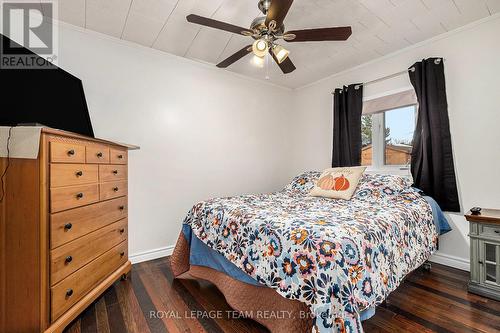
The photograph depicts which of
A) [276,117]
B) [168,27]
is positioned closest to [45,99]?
[168,27]

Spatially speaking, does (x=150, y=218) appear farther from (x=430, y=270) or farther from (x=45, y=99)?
(x=430, y=270)

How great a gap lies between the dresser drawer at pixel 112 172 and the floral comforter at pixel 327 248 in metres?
0.72

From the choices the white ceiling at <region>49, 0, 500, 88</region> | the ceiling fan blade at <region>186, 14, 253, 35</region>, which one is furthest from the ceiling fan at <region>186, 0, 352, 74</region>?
the white ceiling at <region>49, 0, 500, 88</region>

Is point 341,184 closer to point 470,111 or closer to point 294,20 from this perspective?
point 470,111

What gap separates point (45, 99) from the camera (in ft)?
5.69

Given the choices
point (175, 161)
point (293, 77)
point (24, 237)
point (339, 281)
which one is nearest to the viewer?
point (339, 281)

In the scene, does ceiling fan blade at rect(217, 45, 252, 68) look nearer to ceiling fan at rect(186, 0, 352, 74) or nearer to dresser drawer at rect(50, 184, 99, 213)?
ceiling fan at rect(186, 0, 352, 74)

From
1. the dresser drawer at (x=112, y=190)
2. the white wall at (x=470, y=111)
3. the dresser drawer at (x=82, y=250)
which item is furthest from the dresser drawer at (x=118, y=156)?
the white wall at (x=470, y=111)

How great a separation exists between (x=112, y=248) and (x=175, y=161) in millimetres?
1143

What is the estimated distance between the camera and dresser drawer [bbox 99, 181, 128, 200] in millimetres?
1765

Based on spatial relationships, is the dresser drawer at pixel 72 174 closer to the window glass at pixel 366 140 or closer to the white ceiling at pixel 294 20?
the white ceiling at pixel 294 20

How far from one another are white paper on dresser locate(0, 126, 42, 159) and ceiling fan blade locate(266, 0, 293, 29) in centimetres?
146

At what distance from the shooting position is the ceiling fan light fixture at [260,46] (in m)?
1.70

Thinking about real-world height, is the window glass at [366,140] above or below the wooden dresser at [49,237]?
above
